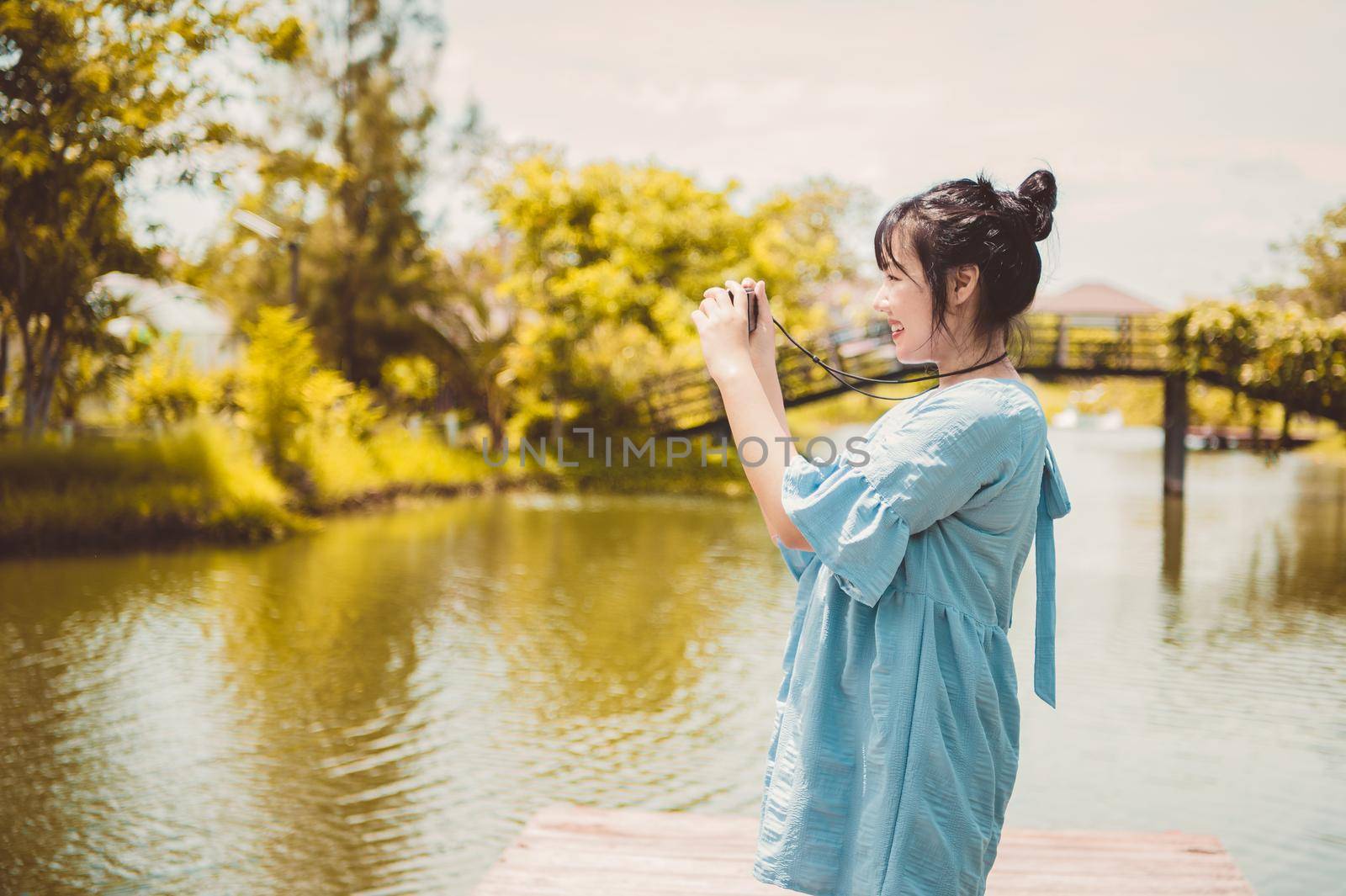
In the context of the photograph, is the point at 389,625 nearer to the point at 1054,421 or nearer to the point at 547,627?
the point at 547,627

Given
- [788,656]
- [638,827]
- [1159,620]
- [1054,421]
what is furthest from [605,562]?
[1054,421]

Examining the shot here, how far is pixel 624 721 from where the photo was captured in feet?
17.4

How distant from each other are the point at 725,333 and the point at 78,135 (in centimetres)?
965

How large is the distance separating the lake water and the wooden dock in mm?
895

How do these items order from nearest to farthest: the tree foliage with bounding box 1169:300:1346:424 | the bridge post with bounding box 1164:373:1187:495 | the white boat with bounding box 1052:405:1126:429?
the bridge post with bounding box 1164:373:1187:495, the tree foliage with bounding box 1169:300:1346:424, the white boat with bounding box 1052:405:1126:429

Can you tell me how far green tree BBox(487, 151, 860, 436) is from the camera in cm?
1708

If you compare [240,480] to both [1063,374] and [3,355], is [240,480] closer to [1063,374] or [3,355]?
[3,355]

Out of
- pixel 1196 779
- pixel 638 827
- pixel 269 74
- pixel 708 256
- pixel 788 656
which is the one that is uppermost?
pixel 269 74

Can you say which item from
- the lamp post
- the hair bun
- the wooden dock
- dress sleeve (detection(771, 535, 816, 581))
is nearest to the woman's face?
the hair bun

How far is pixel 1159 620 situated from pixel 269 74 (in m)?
15.2

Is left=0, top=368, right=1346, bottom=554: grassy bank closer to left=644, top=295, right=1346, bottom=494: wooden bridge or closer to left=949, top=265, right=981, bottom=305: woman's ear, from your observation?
left=644, top=295, right=1346, bottom=494: wooden bridge

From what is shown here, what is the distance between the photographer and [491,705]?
18.1ft

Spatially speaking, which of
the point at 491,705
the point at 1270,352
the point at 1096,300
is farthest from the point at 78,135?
the point at 1096,300

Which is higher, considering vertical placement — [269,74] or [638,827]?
[269,74]
